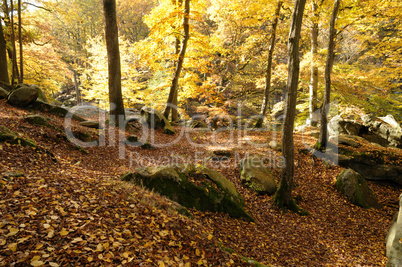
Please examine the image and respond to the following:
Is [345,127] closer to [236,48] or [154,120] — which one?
[236,48]

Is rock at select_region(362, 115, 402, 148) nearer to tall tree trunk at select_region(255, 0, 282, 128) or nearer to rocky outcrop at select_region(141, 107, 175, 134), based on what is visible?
tall tree trunk at select_region(255, 0, 282, 128)

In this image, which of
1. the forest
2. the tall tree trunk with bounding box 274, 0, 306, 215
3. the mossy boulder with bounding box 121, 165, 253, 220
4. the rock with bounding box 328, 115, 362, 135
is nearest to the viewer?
the forest

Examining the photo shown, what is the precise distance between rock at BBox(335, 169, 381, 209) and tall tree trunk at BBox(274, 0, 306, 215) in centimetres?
275

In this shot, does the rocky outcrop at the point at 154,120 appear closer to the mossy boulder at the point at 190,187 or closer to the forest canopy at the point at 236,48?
the forest canopy at the point at 236,48

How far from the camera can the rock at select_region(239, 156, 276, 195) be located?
23.1 feet

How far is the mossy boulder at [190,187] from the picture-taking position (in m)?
5.04

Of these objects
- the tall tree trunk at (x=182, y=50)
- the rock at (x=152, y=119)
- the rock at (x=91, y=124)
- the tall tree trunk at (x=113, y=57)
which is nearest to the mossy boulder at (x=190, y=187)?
the rock at (x=91, y=124)

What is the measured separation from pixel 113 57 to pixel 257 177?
26.9ft

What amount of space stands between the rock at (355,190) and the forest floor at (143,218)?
246 millimetres

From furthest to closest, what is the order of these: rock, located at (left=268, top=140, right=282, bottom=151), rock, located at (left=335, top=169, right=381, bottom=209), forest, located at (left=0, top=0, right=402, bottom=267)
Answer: rock, located at (left=268, top=140, right=282, bottom=151)
rock, located at (left=335, top=169, right=381, bottom=209)
forest, located at (left=0, top=0, right=402, bottom=267)

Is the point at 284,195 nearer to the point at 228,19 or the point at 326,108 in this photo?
the point at 326,108

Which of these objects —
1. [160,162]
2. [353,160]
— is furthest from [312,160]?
[160,162]

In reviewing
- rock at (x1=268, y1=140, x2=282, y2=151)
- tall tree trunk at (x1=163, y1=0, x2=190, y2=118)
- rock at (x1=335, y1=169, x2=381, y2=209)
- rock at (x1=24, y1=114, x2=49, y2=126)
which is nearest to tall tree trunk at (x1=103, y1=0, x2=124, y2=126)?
rock at (x1=24, y1=114, x2=49, y2=126)

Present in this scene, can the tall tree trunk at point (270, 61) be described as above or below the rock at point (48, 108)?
above
